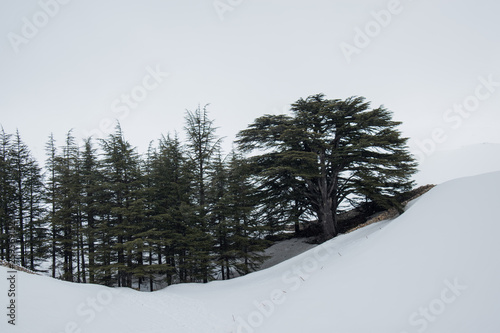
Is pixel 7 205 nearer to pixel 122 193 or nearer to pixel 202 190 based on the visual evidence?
pixel 122 193

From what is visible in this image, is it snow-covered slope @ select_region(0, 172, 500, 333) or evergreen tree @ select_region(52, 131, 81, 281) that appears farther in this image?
evergreen tree @ select_region(52, 131, 81, 281)

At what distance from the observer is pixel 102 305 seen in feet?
26.8

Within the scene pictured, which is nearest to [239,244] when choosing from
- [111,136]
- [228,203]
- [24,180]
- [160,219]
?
[228,203]

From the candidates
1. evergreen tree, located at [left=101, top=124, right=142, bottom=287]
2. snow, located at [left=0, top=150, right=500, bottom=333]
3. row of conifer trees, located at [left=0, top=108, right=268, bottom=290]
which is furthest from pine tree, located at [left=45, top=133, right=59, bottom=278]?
snow, located at [left=0, top=150, right=500, bottom=333]

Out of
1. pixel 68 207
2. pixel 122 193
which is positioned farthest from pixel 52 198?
pixel 122 193

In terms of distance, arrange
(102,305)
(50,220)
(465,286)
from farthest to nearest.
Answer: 1. (50,220)
2. (102,305)
3. (465,286)

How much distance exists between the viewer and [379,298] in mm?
4625

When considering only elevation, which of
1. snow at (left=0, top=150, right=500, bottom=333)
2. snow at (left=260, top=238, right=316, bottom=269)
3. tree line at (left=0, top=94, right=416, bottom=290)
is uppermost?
tree line at (left=0, top=94, right=416, bottom=290)

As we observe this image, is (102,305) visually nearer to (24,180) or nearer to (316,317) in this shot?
(316,317)

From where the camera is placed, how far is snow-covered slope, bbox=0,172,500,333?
3.66m

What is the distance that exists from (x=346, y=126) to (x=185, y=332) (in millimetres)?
14807

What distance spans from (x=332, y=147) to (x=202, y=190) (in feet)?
32.4

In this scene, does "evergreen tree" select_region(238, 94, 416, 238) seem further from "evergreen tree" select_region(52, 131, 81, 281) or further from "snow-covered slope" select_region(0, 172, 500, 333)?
"evergreen tree" select_region(52, 131, 81, 281)

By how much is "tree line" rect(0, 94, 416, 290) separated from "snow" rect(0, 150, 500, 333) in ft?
18.9
